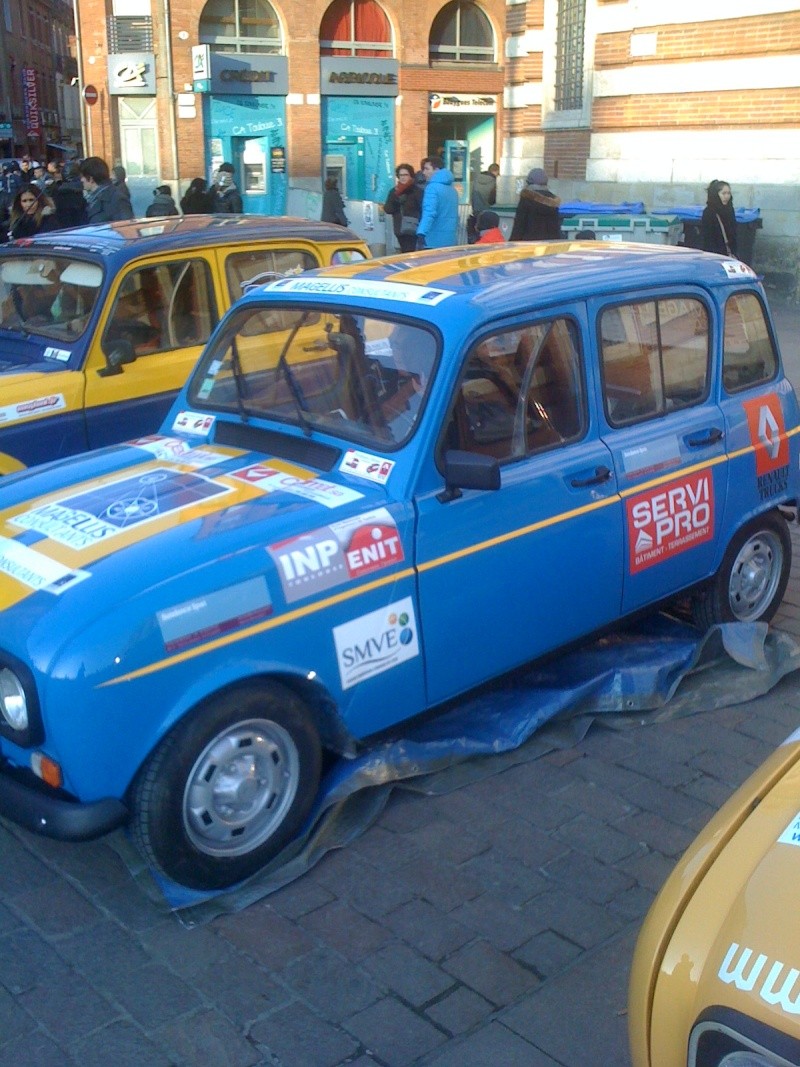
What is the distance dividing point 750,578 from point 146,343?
11.5ft

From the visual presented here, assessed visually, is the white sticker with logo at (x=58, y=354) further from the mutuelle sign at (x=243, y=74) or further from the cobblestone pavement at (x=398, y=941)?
the mutuelle sign at (x=243, y=74)

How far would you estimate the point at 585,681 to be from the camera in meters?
4.70

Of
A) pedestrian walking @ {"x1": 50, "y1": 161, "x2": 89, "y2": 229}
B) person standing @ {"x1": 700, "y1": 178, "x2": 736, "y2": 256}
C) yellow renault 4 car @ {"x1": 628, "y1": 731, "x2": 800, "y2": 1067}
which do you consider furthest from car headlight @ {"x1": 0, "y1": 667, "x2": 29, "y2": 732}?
person standing @ {"x1": 700, "y1": 178, "x2": 736, "y2": 256}

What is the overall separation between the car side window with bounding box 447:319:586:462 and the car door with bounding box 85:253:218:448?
2524mm

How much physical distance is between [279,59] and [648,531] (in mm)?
26112

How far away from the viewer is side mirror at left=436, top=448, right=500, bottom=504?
3766 mm

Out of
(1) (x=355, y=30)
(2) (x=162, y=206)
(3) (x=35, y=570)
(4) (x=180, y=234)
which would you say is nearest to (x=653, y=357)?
(3) (x=35, y=570)

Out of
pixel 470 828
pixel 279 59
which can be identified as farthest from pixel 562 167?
pixel 470 828

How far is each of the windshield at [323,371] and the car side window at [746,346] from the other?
171 cm

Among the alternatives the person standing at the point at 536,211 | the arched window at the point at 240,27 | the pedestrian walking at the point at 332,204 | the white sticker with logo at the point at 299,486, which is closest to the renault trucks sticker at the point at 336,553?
the white sticker with logo at the point at 299,486

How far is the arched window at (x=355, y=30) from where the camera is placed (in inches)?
1118

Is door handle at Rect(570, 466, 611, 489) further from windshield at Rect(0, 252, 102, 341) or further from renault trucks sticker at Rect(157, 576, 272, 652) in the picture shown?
windshield at Rect(0, 252, 102, 341)

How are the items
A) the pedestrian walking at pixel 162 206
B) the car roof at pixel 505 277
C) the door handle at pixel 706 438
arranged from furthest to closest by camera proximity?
the pedestrian walking at pixel 162 206 < the door handle at pixel 706 438 < the car roof at pixel 505 277

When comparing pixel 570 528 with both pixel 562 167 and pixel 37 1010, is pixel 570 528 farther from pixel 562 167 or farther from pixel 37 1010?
pixel 562 167
